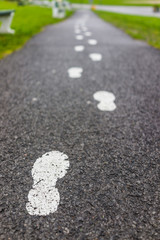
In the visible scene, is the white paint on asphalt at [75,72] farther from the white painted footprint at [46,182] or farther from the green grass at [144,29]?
the green grass at [144,29]

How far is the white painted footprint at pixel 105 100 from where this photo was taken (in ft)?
6.73

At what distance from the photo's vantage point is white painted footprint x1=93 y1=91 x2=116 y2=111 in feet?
6.73

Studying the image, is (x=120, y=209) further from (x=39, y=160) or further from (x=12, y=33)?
(x=12, y=33)

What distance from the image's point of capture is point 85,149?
148cm

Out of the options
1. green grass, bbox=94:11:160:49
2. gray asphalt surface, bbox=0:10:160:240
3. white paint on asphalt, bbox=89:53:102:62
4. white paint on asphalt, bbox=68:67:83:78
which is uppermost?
green grass, bbox=94:11:160:49

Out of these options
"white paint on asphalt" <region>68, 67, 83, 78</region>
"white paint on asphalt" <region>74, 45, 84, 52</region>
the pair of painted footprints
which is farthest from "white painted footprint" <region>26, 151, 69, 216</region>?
"white paint on asphalt" <region>74, 45, 84, 52</region>

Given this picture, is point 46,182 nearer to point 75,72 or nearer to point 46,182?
point 46,182

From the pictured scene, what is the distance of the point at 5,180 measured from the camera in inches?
47.6

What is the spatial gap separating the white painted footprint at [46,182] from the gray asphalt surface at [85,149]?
34 mm

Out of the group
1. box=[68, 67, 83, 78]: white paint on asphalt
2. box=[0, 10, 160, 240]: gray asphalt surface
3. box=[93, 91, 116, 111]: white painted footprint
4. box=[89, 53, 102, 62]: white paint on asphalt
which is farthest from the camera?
box=[89, 53, 102, 62]: white paint on asphalt

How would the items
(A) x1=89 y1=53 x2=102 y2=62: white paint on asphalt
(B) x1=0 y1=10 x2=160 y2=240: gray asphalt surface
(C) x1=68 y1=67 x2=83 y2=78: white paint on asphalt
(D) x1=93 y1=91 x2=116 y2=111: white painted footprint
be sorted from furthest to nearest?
(A) x1=89 y1=53 x2=102 y2=62: white paint on asphalt → (C) x1=68 y1=67 x2=83 y2=78: white paint on asphalt → (D) x1=93 y1=91 x2=116 y2=111: white painted footprint → (B) x1=0 y1=10 x2=160 y2=240: gray asphalt surface

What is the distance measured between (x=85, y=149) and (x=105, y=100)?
0.88 m

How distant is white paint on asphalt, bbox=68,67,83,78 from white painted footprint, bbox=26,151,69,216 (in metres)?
1.76

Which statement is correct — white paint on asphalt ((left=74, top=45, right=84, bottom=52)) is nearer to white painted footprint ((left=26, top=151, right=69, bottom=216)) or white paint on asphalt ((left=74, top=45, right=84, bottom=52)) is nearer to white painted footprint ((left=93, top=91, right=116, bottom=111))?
white painted footprint ((left=93, top=91, right=116, bottom=111))
